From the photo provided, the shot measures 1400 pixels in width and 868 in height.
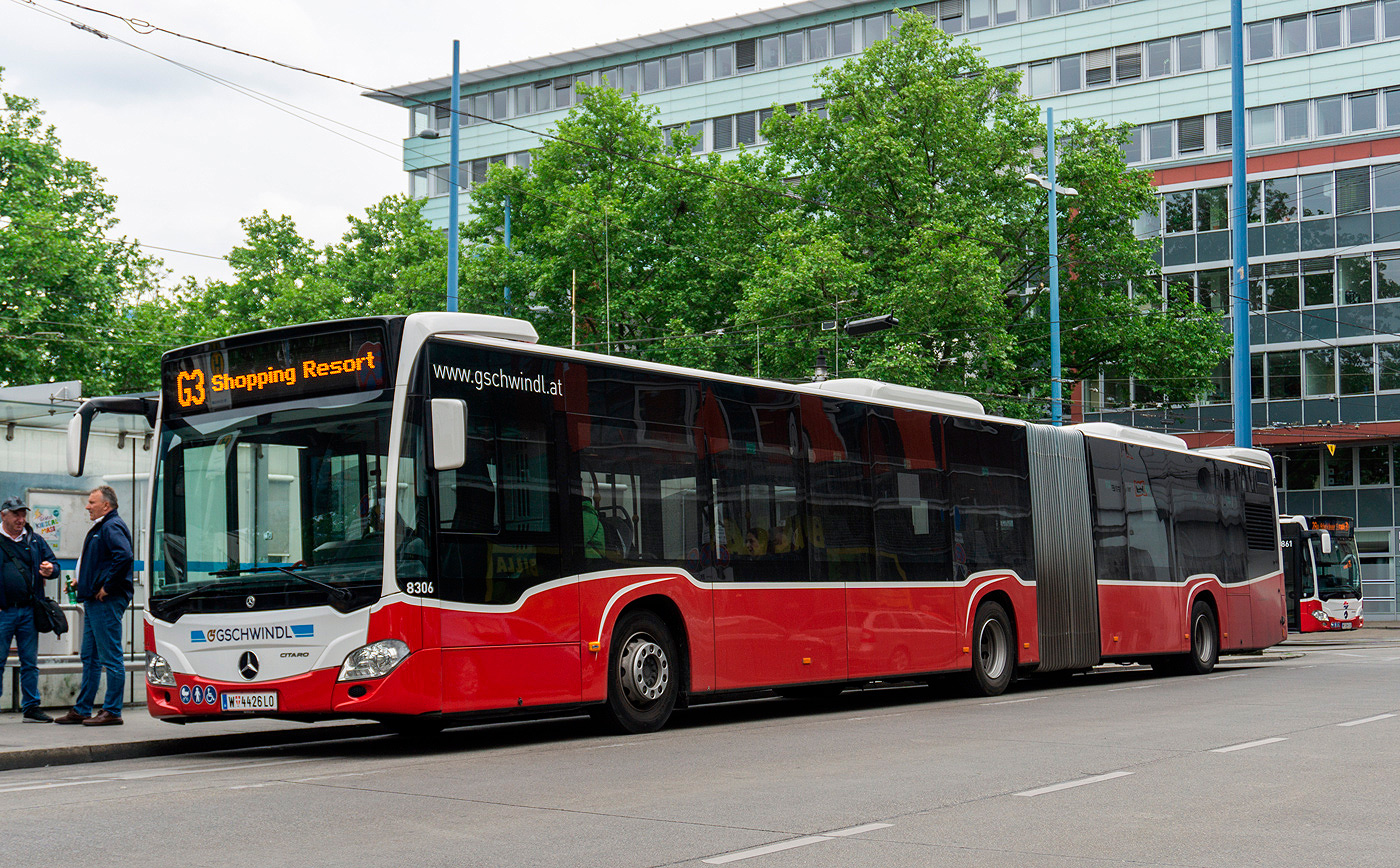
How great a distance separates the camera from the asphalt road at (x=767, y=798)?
6.65 m

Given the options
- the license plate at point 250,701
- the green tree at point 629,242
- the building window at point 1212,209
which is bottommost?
the license plate at point 250,701

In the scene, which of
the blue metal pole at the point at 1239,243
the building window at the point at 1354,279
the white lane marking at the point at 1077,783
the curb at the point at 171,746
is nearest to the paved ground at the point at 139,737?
the curb at the point at 171,746

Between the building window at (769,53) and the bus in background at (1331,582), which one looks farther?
the building window at (769,53)

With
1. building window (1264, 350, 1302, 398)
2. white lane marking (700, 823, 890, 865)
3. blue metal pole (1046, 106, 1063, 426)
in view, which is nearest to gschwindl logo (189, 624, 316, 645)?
white lane marking (700, 823, 890, 865)

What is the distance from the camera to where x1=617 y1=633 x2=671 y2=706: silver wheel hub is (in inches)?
490

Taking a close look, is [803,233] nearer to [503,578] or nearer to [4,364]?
[4,364]

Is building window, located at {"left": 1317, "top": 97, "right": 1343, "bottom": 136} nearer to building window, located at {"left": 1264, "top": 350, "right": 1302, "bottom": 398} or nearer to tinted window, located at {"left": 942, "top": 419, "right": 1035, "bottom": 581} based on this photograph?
building window, located at {"left": 1264, "top": 350, "right": 1302, "bottom": 398}

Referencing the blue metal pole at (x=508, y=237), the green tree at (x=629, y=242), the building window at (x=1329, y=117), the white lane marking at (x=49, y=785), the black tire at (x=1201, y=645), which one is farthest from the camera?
the building window at (x=1329, y=117)

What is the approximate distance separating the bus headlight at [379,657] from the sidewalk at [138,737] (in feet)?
6.94

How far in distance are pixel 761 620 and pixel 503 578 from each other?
136 inches

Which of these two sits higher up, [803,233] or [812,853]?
[803,233]

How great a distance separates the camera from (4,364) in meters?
40.5

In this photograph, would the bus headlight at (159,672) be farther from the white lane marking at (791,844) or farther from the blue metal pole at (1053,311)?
the blue metal pole at (1053,311)

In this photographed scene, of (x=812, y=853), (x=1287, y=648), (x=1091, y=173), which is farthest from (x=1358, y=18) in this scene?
(x=812, y=853)
